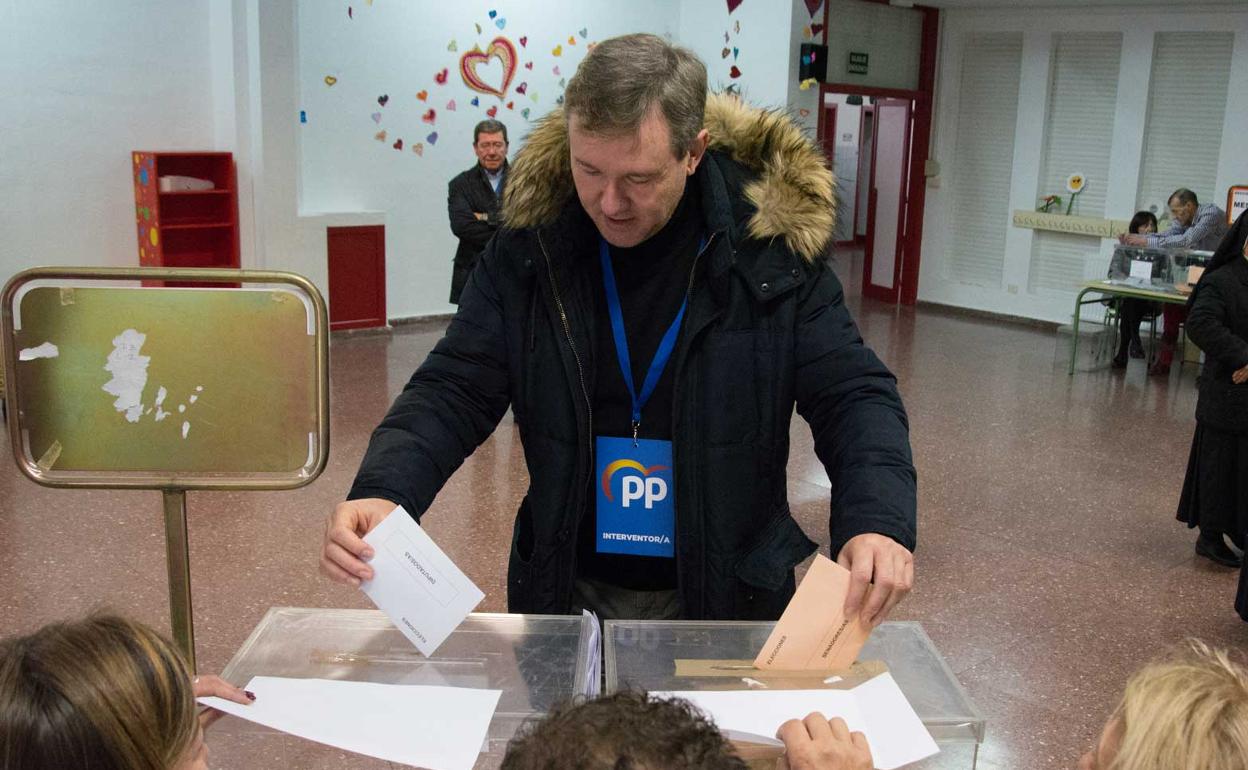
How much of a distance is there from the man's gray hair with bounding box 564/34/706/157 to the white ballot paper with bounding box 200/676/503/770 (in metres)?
0.76

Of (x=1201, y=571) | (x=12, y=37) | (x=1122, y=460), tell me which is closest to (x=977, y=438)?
(x=1122, y=460)

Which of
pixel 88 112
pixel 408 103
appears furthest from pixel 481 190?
pixel 88 112

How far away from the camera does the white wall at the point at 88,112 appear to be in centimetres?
717

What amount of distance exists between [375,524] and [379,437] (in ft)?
0.67

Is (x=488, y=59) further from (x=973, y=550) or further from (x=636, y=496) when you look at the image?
(x=636, y=496)

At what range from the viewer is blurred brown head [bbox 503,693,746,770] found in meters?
0.85

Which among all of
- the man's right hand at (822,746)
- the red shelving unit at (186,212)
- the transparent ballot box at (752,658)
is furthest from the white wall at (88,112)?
the man's right hand at (822,746)

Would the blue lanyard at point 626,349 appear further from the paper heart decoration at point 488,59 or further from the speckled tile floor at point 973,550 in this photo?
the paper heart decoration at point 488,59

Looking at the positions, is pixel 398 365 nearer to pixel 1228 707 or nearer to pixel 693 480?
pixel 693 480

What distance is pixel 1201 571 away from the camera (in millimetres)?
4324

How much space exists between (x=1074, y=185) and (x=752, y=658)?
927cm

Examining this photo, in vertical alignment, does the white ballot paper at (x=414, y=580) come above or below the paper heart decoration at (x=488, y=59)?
below

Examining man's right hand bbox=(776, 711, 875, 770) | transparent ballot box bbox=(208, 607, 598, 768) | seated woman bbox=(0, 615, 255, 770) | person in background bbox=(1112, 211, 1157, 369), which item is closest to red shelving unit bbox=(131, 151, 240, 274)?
person in background bbox=(1112, 211, 1157, 369)

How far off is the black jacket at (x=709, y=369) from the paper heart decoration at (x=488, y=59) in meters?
7.59
